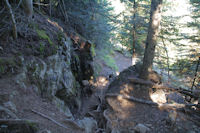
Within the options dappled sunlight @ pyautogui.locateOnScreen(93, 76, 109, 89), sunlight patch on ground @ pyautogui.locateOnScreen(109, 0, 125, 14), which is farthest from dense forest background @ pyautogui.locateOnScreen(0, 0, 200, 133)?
sunlight patch on ground @ pyautogui.locateOnScreen(109, 0, 125, 14)

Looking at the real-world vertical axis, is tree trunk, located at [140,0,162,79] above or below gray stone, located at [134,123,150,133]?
Answer: above

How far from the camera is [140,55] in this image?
14.5 m

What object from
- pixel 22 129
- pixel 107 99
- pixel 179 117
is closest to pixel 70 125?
pixel 22 129

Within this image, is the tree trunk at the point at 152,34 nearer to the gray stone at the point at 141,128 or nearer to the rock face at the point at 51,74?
the gray stone at the point at 141,128

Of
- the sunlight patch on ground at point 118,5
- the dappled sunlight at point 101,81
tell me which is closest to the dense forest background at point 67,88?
the dappled sunlight at point 101,81

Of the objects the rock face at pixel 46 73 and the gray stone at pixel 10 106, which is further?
the rock face at pixel 46 73

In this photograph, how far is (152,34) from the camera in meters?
7.21

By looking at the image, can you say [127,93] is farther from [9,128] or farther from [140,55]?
[140,55]

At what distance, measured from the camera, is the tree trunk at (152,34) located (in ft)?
22.9

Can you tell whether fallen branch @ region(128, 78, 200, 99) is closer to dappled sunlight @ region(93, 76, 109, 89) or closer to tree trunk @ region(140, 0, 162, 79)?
tree trunk @ region(140, 0, 162, 79)

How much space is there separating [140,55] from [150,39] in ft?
24.5

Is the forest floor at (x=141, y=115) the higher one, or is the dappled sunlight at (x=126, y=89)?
the dappled sunlight at (x=126, y=89)

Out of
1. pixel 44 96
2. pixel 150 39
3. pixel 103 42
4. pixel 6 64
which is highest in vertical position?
pixel 103 42

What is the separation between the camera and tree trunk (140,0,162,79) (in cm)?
698
